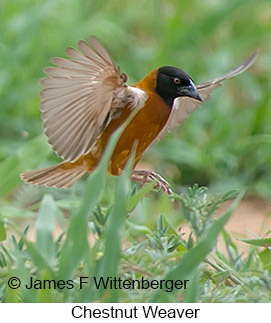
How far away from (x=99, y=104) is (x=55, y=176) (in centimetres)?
54

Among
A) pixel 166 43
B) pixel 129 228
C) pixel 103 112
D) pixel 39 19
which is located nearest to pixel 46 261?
pixel 129 228

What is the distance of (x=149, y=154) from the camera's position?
5070 mm

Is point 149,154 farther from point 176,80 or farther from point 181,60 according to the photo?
point 176,80

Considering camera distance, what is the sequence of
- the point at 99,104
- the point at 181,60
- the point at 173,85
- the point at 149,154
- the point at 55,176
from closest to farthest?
the point at 99,104
the point at 173,85
the point at 55,176
the point at 149,154
the point at 181,60

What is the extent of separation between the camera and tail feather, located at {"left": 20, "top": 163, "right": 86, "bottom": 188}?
138 inches

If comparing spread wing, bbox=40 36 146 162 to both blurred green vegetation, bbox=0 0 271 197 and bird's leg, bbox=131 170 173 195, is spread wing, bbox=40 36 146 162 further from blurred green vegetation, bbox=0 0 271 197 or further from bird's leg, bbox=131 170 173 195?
blurred green vegetation, bbox=0 0 271 197

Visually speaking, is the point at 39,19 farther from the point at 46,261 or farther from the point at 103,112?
the point at 46,261

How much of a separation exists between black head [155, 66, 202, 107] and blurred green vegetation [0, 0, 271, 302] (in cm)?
37

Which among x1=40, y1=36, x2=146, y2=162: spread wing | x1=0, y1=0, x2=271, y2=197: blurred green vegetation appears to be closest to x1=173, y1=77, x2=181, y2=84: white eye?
x1=40, y1=36, x2=146, y2=162: spread wing

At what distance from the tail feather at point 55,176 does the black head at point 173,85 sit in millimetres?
440

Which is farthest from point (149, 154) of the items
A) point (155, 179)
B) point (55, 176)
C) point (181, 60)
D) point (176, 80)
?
point (155, 179)

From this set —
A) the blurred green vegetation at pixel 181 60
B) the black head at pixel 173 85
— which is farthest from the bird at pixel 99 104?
the blurred green vegetation at pixel 181 60

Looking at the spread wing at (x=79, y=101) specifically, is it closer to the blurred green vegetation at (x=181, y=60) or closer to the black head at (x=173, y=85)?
the black head at (x=173, y=85)

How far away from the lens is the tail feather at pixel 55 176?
3502 millimetres
